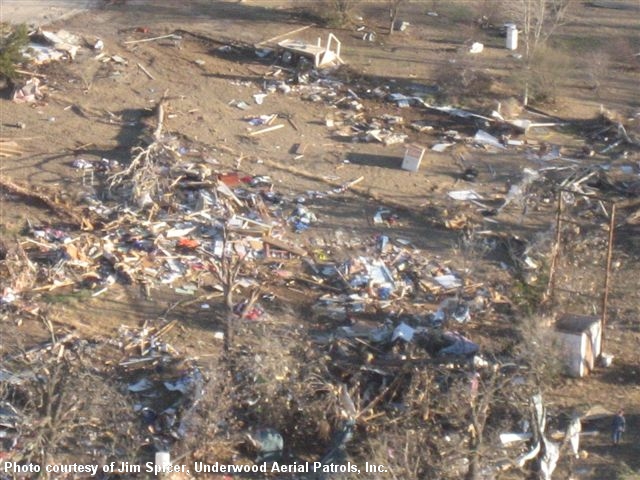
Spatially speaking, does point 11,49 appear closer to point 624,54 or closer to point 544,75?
point 544,75

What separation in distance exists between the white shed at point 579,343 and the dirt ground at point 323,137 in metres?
0.13

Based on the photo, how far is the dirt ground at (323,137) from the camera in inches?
439

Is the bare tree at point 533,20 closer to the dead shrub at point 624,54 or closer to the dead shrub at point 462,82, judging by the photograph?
the dead shrub at point 462,82

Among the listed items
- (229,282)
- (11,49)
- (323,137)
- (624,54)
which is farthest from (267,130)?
(624,54)

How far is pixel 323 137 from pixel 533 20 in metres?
5.27

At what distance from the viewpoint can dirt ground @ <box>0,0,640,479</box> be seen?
11141 mm

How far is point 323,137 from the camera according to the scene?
15.3 meters

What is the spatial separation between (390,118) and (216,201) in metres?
3.58

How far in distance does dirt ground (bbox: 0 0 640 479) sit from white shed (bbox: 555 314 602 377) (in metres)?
0.13

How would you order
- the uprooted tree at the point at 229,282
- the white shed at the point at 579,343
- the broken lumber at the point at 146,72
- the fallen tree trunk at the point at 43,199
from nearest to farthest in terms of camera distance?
1. the uprooted tree at the point at 229,282
2. the white shed at the point at 579,343
3. the fallen tree trunk at the point at 43,199
4. the broken lumber at the point at 146,72

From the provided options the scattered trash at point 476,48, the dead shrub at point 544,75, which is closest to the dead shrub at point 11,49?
the scattered trash at point 476,48

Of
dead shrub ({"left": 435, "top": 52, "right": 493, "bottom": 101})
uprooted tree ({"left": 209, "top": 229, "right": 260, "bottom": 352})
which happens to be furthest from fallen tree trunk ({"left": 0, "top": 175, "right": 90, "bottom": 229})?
dead shrub ({"left": 435, "top": 52, "right": 493, "bottom": 101})

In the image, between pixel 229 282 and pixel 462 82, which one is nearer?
pixel 229 282

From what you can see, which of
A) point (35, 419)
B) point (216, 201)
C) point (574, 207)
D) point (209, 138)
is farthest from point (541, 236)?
point (35, 419)
